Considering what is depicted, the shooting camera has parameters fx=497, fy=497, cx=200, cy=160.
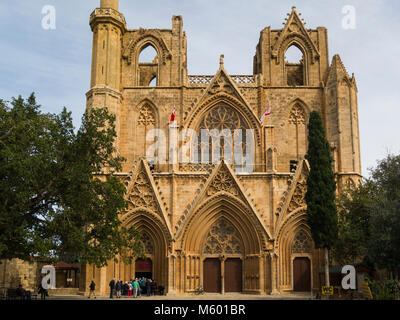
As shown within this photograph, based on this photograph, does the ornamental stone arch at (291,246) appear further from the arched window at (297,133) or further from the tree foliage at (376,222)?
the arched window at (297,133)

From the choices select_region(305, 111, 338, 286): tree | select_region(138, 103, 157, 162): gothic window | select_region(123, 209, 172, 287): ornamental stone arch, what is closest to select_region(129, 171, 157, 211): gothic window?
select_region(123, 209, 172, 287): ornamental stone arch

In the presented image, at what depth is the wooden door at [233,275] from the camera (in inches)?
1181

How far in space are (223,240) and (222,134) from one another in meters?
7.65

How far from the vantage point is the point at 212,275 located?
30.1 m

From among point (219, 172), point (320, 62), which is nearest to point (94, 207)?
point (219, 172)

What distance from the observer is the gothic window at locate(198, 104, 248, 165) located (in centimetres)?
3388

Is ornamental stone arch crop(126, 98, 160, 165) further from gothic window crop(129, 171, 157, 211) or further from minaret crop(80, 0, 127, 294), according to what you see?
gothic window crop(129, 171, 157, 211)

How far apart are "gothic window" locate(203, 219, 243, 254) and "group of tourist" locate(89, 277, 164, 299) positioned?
3.93m

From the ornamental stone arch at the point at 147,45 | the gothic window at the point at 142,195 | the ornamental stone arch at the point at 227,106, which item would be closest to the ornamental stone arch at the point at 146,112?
the ornamental stone arch at the point at 227,106

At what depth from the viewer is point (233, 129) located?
34.3 m

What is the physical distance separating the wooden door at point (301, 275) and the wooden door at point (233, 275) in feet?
10.8

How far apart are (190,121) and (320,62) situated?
10466 millimetres

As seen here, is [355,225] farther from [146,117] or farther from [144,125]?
[146,117]

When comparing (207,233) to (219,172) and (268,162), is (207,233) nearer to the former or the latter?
(219,172)
